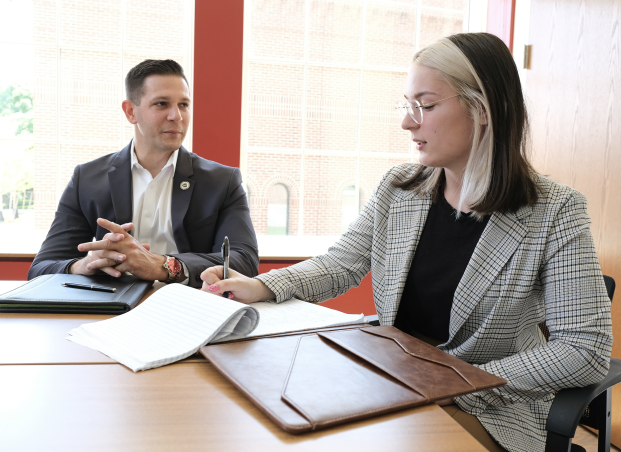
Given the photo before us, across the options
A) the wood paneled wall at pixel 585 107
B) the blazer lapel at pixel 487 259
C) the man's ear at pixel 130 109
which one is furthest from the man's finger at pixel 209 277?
the wood paneled wall at pixel 585 107

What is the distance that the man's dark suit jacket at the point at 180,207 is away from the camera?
206cm

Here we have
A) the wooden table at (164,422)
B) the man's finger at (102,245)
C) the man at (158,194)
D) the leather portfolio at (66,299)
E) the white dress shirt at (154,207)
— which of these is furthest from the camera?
the white dress shirt at (154,207)

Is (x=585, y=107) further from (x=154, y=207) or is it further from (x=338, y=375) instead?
(x=338, y=375)

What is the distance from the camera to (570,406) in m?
1.00

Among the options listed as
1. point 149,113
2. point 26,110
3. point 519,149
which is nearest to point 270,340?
point 519,149

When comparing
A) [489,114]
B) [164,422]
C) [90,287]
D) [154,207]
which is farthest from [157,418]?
[154,207]

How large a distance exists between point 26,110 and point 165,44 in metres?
0.86

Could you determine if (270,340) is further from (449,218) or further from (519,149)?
(519,149)

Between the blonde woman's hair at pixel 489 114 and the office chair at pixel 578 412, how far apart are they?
0.44m

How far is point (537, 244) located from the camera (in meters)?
1.23

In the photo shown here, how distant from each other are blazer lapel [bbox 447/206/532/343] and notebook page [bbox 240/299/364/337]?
272mm

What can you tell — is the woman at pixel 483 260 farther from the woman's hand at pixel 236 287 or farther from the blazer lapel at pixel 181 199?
the blazer lapel at pixel 181 199

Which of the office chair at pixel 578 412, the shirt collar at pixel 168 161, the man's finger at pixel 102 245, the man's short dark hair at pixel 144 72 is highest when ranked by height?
the man's short dark hair at pixel 144 72

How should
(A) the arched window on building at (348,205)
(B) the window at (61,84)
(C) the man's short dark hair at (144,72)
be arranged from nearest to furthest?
(C) the man's short dark hair at (144,72)
(B) the window at (61,84)
(A) the arched window on building at (348,205)
